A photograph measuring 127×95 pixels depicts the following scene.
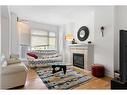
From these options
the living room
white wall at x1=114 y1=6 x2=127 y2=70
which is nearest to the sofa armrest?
the living room

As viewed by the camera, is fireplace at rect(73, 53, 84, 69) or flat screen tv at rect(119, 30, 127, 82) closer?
flat screen tv at rect(119, 30, 127, 82)

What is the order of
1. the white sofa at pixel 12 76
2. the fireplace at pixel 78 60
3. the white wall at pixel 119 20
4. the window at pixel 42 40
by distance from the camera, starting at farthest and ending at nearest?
the window at pixel 42 40
the fireplace at pixel 78 60
the white wall at pixel 119 20
the white sofa at pixel 12 76

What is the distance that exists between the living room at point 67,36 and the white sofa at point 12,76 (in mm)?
40

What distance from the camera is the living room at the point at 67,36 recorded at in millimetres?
3936

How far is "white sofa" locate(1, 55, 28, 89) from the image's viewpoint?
9.29ft

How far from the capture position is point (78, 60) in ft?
19.9

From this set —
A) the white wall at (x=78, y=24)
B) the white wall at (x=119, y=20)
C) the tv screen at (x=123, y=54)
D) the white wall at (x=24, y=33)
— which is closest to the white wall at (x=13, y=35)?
the white wall at (x=24, y=33)

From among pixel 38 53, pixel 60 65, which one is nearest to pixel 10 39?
pixel 38 53

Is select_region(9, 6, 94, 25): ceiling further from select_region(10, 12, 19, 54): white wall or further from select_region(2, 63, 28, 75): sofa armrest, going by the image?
select_region(2, 63, 28, 75): sofa armrest

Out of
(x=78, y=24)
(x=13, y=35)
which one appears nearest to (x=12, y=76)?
(x=13, y=35)

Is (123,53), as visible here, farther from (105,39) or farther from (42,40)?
(42,40)

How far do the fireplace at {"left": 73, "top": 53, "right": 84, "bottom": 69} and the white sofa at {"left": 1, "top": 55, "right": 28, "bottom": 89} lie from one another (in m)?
3.17

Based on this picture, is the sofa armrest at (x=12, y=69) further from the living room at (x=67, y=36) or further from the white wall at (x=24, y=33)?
the white wall at (x=24, y=33)
